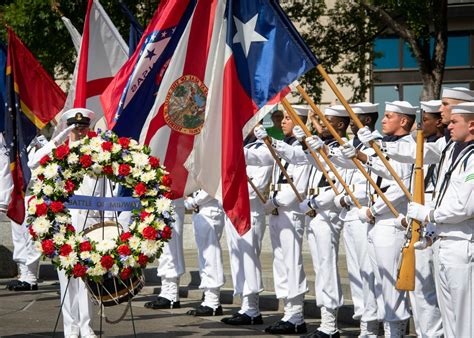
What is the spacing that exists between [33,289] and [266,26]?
6.61 m

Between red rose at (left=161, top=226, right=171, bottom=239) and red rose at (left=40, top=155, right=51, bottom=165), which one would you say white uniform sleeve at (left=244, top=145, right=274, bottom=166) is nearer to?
red rose at (left=161, top=226, right=171, bottom=239)

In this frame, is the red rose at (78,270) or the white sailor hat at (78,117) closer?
the red rose at (78,270)

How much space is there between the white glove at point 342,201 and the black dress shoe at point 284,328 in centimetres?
146

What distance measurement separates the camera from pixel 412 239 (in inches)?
349

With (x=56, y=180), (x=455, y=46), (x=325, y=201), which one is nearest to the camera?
(x=56, y=180)

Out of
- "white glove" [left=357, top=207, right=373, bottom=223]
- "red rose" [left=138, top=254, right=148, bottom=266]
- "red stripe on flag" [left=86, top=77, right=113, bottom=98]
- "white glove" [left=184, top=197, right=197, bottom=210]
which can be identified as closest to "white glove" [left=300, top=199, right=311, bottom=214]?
"white glove" [left=357, top=207, right=373, bottom=223]

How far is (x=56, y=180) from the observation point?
32.3 ft

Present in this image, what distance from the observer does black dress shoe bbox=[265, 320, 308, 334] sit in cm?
1166

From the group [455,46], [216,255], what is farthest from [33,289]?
[455,46]

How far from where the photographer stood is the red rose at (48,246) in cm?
973

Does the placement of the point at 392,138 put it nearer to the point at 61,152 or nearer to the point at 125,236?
the point at 125,236

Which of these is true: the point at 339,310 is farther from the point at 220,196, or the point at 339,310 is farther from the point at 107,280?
the point at 107,280

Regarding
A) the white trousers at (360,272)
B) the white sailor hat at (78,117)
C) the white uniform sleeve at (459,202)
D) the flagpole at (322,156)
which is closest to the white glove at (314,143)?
the flagpole at (322,156)

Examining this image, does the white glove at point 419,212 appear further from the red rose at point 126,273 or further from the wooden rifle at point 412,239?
the red rose at point 126,273
